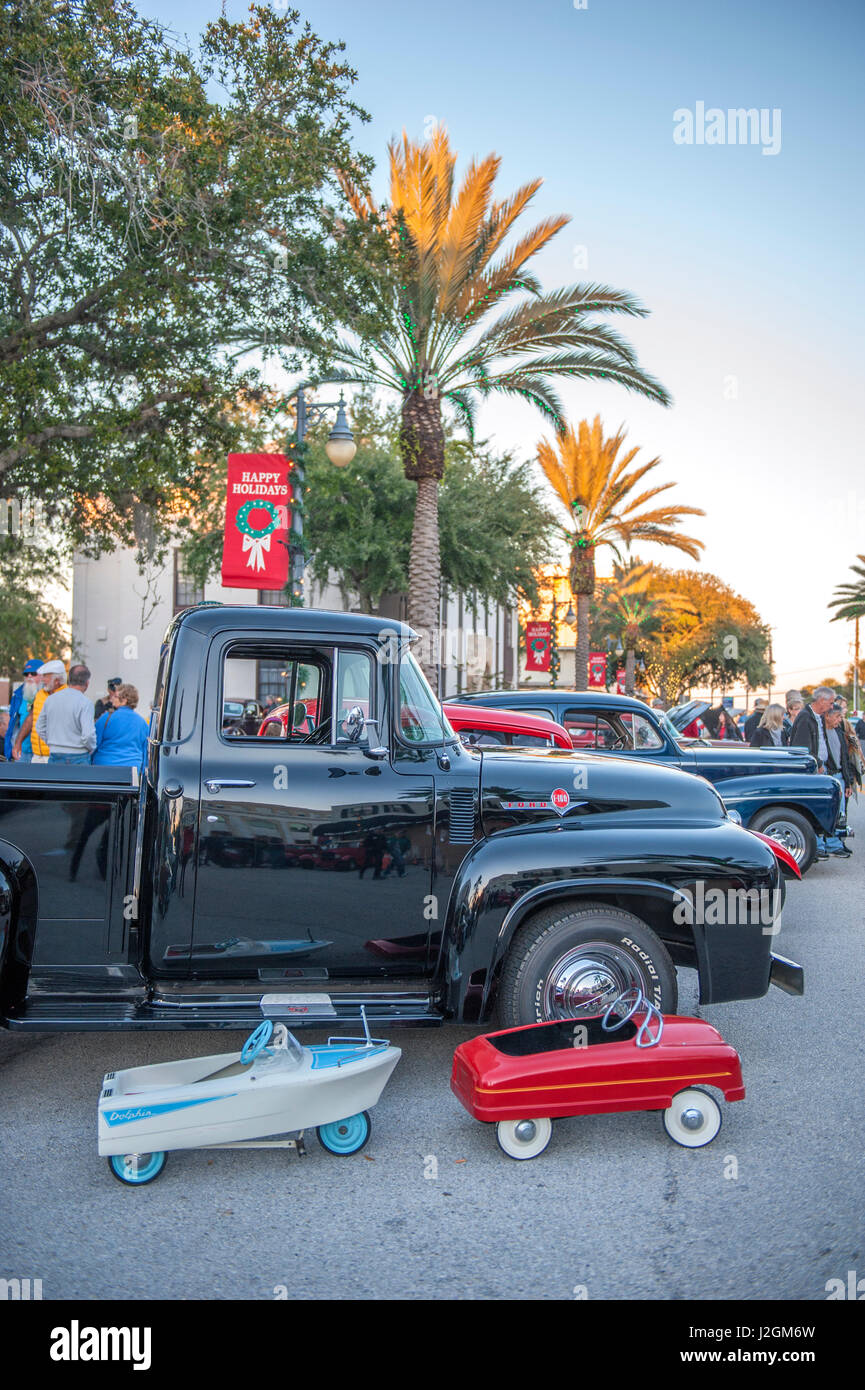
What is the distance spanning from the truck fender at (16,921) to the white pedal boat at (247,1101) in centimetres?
64

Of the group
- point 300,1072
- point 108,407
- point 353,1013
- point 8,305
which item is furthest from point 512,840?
point 8,305

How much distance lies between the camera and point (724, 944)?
15.6 feet

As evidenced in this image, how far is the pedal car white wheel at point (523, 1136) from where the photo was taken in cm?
416

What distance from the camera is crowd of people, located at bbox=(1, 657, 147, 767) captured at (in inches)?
320

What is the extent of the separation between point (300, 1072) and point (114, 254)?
1341 centimetres

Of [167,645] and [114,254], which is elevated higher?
[114,254]

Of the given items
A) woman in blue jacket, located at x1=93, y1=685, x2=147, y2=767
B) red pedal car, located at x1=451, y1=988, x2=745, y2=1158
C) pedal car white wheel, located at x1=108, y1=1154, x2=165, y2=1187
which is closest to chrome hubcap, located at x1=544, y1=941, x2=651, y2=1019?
red pedal car, located at x1=451, y1=988, x2=745, y2=1158

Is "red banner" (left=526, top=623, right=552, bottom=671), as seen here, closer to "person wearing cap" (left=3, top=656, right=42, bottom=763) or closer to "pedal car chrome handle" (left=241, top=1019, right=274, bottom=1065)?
"person wearing cap" (left=3, top=656, right=42, bottom=763)

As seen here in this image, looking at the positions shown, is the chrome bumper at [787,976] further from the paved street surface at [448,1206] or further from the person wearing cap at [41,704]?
the person wearing cap at [41,704]

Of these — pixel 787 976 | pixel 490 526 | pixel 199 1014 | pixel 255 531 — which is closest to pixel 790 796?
pixel 787 976

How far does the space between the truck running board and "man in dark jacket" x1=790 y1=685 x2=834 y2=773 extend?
30.7ft

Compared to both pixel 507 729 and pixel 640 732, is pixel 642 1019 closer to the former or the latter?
pixel 507 729

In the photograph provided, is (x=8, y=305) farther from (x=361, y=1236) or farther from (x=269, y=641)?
(x=361, y=1236)
